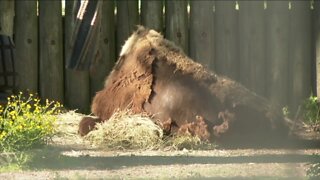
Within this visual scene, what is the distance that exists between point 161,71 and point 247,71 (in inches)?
69.8

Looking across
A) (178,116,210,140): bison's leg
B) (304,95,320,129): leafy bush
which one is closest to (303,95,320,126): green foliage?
(304,95,320,129): leafy bush

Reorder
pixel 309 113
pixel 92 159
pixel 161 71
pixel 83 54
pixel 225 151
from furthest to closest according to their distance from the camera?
pixel 309 113
pixel 161 71
pixel 225 151
pixel 92 159
pixel 83 54

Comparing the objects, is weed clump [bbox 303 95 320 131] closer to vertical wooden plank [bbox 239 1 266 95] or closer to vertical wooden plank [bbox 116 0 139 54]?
vertical wooden plank [bbox 239 1 266 95]

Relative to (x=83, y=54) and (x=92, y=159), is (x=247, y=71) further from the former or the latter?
(x=83, y=54)

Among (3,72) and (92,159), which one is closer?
(92,159)

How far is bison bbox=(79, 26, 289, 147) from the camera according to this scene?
655 centimetres

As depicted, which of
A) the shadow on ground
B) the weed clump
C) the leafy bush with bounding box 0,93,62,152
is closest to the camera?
the shadow on ground

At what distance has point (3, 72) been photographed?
21.5 feet

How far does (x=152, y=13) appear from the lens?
8328 mm

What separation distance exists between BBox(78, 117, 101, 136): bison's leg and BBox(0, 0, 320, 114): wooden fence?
4.53ft

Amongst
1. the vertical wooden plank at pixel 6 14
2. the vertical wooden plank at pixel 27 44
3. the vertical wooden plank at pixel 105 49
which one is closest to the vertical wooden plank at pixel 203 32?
the vertical wooden plank at pixel 105 49

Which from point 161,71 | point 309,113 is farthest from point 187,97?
point 309,113

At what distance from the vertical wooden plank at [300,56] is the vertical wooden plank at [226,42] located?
595 mm

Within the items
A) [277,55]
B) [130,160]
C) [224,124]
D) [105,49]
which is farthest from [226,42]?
[130,160]
